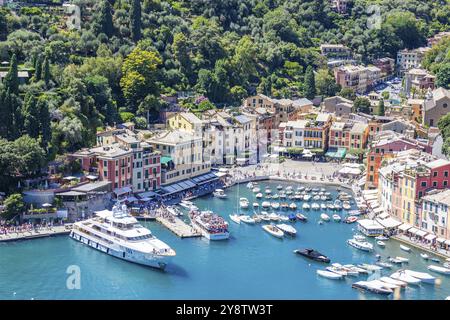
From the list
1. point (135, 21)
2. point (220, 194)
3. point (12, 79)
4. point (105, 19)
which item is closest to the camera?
point (12, 79)

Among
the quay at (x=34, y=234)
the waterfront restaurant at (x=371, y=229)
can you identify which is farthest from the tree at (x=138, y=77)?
the waterfront restaurant at (x=371, y=229)

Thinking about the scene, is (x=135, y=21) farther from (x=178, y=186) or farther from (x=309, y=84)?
(x=178, y=186)

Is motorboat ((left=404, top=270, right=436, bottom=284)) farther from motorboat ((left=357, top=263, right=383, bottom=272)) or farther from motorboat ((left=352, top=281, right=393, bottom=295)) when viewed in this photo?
motorboat ((left=352, top=281, right=393, bottom=295))

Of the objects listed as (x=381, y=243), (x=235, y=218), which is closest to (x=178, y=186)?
(x=235, y=218)

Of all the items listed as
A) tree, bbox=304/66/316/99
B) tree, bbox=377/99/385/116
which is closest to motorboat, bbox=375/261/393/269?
tree, bbox=377/99/385/116
